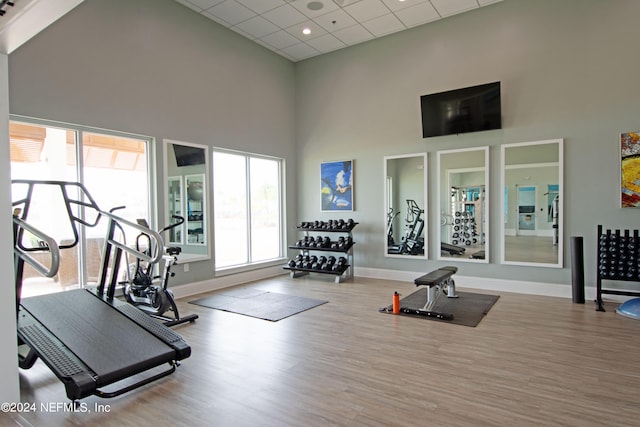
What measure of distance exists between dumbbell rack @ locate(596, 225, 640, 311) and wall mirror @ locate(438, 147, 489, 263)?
5.09ft

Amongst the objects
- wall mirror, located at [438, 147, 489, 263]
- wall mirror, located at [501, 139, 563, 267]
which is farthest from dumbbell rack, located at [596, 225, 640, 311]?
wall mirror, located at [438, 147, 489, 263]

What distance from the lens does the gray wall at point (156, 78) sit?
4.41m

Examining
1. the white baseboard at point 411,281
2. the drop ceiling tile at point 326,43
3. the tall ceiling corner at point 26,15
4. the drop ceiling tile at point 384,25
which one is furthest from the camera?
the drop ceiling tile at point 326,43

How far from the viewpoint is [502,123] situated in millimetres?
5941

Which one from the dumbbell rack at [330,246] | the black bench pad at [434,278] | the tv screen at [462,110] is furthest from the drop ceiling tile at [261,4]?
the black bench pad at [434,278]

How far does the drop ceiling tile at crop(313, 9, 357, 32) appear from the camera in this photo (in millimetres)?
6168

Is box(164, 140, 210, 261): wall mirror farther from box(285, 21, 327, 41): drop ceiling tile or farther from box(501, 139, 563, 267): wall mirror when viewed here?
box(501, 139, 563, 267): wall mirror

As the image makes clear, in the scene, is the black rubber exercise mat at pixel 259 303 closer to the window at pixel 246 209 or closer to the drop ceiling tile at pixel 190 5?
the window at pixel 246 209

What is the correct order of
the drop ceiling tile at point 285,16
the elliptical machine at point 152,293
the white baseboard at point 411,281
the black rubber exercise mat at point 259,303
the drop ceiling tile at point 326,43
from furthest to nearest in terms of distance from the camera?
1. the drop ceiling tile at point 326,43
2. the drop ceiling tile at point 285,16
3. the white baseboard at point 411,281
4. the black rubber exercise mat at point 259,303
5. the elliptical machine at point 152,293

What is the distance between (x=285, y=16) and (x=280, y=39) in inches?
34.4

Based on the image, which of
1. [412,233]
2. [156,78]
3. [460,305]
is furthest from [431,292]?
[156,78]

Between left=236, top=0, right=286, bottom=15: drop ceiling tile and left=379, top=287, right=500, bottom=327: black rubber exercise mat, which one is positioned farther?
left=236, top=0, right=286, bottom=15: drop ceiling tile

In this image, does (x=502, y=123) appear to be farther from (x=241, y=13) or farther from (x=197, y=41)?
(x=197, y=41)

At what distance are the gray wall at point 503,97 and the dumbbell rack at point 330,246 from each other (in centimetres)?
42
